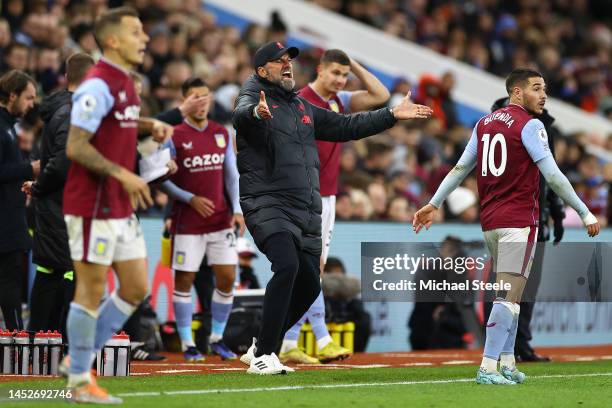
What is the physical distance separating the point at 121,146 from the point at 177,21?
10.8 meters

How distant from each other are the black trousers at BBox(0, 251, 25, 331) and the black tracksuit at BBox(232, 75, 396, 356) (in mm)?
2075

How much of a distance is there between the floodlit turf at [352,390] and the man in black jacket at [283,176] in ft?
1.90

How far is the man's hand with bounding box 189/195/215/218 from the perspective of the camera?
38.4ft

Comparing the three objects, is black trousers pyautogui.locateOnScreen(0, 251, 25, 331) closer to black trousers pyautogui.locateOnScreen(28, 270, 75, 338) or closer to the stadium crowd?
black trousers pyautogui.locateOnScreen(28, 270, 75, 338)

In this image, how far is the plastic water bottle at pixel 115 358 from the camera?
1002 cm

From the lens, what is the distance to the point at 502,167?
965 cm

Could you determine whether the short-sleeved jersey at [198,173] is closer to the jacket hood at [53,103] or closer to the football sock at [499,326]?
the jacket hood at [53,103]

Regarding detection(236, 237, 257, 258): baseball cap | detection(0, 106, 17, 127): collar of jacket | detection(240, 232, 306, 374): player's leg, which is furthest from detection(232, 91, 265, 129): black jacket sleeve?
detection(236, 237, 257, 258): baseball cap

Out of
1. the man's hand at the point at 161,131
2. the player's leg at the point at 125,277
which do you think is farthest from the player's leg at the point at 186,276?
the man's hand at the point at 161,131

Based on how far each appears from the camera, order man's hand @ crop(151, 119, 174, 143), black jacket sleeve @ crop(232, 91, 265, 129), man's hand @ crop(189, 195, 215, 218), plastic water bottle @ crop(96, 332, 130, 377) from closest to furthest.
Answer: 1. man's hand @ crop(151, 119, 174, 143)
2. black jacket sleeve @ crop(232, 91, 265, 129)
3. plastic water bottle @ crop(96, 332, 130, 377)
4. man's hand @ crop(189, 195, 215, 218)

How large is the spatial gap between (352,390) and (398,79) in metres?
12.5

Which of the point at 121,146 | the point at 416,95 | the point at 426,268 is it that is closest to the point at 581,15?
the point at 416,95

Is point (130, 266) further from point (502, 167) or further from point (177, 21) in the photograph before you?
point (177, 21)

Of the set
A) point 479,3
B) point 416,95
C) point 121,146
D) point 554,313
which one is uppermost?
point 479,3
